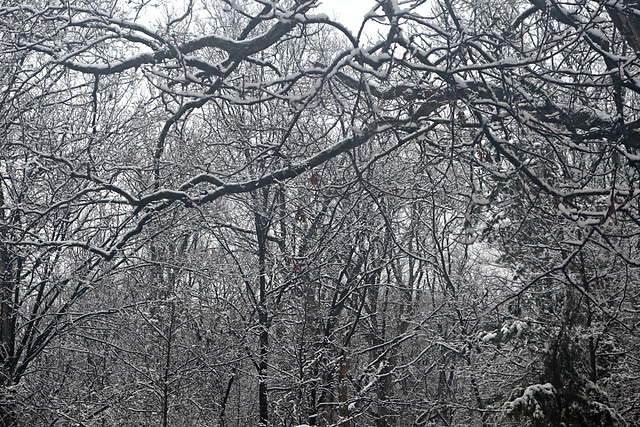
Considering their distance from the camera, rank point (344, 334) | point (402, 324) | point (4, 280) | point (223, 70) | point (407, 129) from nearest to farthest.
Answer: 1. point (407, 129)
2. point (223, 70)
3. point (4, 280)
4. point (344, 334)
5. point (402, 324)

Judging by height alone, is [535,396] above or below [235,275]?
below

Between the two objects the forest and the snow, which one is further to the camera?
the forest

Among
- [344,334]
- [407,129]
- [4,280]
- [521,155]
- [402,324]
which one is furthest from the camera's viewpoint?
[402,324]

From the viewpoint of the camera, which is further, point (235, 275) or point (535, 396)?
point (235, 275)

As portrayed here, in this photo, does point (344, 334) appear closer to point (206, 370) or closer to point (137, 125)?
point (206, 370)

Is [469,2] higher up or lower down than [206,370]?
higher up

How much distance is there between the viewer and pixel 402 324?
719 inches

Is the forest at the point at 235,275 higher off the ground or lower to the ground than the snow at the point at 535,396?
higher

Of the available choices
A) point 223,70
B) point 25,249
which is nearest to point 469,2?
point 223,70

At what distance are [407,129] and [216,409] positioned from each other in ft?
36.3

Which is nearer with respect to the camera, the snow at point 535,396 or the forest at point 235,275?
the snow at point 535,396

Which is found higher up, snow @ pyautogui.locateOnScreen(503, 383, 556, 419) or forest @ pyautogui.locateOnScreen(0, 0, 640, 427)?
forest @ pyautogui.locateOnScreen(0, 0, 640, 427)

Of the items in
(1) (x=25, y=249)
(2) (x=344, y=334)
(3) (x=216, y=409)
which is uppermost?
(1) (x=25, y=249)

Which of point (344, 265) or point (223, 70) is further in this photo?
point (344, 265)
